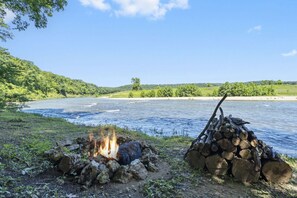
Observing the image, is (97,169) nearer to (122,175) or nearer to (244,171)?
(122,175)

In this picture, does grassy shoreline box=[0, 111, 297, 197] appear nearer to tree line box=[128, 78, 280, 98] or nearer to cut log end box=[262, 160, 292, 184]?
cut log end box=[262, 160, 292, 184]

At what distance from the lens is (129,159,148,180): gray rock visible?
19.7 feet

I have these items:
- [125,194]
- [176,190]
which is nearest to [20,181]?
[125,194]

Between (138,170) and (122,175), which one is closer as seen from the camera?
(122,175)

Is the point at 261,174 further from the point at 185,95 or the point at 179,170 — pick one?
the point at 185,95

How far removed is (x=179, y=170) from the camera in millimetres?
6797

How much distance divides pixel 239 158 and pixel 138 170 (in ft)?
8.68

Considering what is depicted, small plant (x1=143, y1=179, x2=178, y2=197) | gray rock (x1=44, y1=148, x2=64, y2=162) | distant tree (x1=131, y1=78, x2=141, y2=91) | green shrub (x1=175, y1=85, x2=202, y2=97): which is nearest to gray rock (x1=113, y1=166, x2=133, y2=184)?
small plant (x1=143, y1=179, x2=178, y2=197)

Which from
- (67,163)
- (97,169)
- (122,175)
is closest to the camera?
(97,169)

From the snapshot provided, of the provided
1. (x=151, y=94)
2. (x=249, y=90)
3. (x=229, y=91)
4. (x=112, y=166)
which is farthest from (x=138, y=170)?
(x=151, y=94)

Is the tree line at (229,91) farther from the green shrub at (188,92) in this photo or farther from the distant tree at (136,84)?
the distant tree at (136,84)

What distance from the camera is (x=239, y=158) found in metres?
6.56

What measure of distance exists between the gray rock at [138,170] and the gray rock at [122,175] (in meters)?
0.11

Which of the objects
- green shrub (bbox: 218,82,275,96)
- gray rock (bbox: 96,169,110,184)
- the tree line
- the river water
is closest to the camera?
gray rock (bbox: 96,169,110,184)
